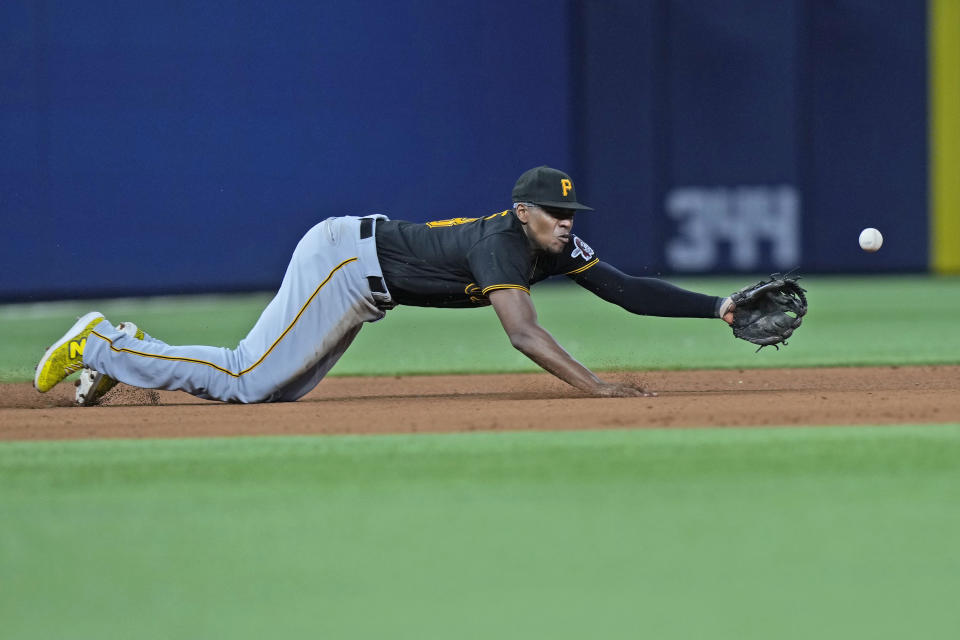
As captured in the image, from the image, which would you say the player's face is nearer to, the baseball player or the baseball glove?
the baseball player

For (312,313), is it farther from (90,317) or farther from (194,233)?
(194,233)

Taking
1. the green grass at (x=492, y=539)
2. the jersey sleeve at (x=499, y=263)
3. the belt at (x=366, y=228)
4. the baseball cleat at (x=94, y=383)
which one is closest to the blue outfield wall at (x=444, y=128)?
the baseball cleat at (x=94, y=383)

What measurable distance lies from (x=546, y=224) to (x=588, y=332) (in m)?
4.79

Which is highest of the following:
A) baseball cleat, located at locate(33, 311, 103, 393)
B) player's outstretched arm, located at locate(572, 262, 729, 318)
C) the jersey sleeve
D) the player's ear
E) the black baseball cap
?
the black baseball cap

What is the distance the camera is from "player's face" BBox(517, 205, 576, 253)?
18.2 ft

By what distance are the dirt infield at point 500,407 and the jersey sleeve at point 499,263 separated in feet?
1.65

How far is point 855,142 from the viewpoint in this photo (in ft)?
50.1

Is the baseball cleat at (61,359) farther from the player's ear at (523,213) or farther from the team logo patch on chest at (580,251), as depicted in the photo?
the team logo patch on chest at (580,251)

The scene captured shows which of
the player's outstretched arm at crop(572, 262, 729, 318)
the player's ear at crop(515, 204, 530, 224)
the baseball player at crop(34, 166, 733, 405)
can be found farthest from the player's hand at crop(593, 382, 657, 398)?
the player's ear at crop(515, 204, 530, 224)

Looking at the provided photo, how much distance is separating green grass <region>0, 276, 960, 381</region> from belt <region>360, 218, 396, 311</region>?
1973 millimetres

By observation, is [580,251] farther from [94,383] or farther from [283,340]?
[94,383]

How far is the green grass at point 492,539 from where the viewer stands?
257cm

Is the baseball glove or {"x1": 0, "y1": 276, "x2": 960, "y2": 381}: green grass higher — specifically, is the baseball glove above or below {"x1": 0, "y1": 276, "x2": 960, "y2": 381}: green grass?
above

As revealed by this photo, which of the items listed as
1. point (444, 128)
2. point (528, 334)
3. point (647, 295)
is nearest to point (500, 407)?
point (528, 334)
